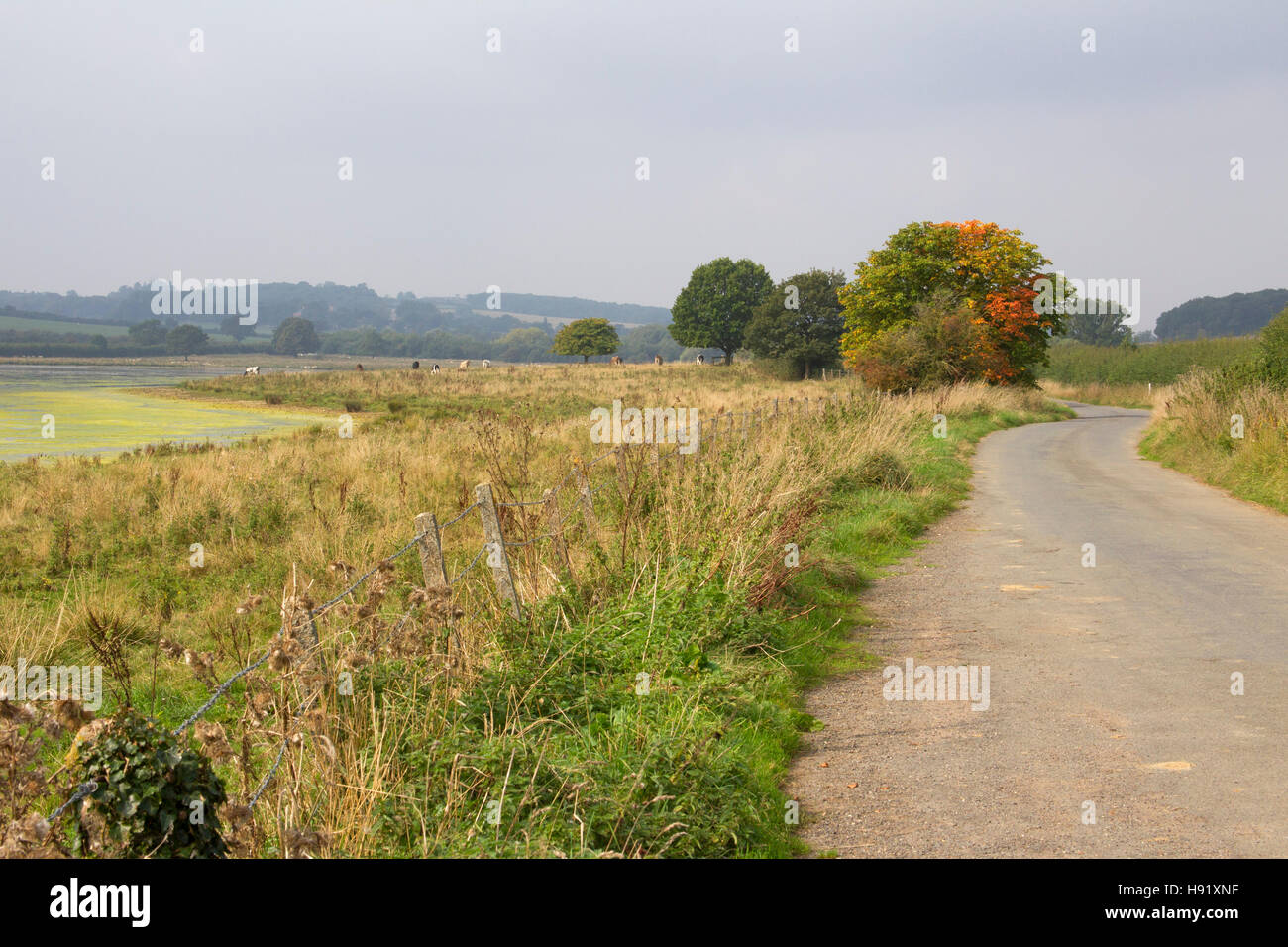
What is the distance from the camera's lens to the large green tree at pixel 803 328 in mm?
75375

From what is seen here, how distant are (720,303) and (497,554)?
314 feet

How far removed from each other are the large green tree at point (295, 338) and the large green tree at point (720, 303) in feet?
333

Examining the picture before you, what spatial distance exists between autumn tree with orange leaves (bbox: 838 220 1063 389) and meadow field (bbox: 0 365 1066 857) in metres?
21.5

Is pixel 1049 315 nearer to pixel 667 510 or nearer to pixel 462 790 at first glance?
pixel 667 510

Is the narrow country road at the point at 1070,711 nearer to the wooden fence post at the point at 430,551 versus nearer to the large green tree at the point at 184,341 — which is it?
the wooden fence post at the point at 430,551

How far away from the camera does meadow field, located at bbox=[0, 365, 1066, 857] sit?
386cm

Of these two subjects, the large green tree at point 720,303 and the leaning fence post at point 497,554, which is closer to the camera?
the leaning fence post at point 497,554

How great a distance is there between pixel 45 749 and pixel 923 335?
38.5 meters

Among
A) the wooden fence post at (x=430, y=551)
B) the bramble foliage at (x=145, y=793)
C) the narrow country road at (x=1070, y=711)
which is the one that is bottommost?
the narrow country road at (x=1070, y=711)

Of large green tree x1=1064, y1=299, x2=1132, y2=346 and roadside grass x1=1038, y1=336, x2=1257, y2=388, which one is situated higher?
large green tree x1=1064, y1=299, x2=1132, y2=346

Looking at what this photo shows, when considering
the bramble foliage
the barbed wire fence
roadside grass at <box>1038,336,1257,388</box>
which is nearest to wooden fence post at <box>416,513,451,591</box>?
the barbed wire fence

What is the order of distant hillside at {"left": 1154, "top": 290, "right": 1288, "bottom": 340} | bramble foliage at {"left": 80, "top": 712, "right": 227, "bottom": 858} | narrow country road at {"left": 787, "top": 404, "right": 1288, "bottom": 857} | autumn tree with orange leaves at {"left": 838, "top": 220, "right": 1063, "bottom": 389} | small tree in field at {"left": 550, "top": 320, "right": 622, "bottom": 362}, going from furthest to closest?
distant hillside at {"left": 1154, "top": 290, "right": 1288, "bottom": 340}
small tree in field at {"left": 550, "top": 320, "right": 622, "bottom": 362}
autumn tree with orange leaves at {"left": 838, "top": 220, "right": 1063, "bottom": 389}
narrow country road at {"left": 787, "top": 404, "right": 1288, "bottom": 857}
bramble foliage at {"left": 80, "top": 712, "right": 227, "bottom": 858}

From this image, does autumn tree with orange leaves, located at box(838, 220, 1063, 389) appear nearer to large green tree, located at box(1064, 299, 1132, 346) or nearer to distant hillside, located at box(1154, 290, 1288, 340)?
large green tree, located at box(1064, 299, 1132, 346)

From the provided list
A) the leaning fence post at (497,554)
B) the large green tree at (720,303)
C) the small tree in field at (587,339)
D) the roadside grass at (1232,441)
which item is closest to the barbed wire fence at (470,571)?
the leaning fence post at (497,554)
